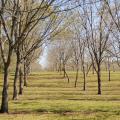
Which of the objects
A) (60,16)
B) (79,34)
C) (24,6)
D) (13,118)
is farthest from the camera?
(79,34)

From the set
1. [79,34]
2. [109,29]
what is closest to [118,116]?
[109,29]

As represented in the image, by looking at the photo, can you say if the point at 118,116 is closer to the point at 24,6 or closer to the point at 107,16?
the point at 24,6

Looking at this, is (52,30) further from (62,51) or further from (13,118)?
(62,51)

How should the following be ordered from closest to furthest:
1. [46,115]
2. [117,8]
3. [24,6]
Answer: [46,115] → [24,6] → [117,8]

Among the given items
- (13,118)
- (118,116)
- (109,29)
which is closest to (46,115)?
(13,118)

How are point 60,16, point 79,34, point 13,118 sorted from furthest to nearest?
point 79,34
point 60,16
point 13,118

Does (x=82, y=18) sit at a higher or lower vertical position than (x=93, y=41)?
higher

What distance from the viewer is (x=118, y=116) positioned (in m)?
18.1

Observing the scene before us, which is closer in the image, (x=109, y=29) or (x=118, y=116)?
(x=118, y=116)

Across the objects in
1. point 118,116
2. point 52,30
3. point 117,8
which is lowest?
point 118,116

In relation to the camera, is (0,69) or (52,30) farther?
(0,69)

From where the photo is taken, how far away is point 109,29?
131 feet

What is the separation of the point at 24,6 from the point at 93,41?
1706 centimetres

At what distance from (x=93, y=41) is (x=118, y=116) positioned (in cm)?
2476
